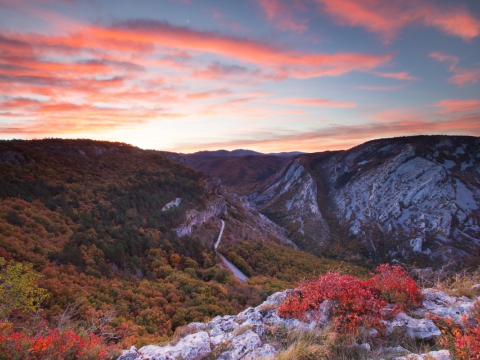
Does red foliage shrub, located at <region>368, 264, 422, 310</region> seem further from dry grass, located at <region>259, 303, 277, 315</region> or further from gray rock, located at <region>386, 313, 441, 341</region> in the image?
dry grass, located at <region>259, 303, 277, 315</region>

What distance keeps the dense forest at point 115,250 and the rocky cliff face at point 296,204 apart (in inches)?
1285

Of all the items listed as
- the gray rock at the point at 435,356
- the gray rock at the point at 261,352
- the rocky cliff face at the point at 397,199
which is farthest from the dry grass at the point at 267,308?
the rocky cliff face at the point at 397,199

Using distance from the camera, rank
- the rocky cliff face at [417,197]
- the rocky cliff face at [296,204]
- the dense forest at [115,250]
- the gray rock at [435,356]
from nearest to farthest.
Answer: the gray rock at [435,356] < the dense forest at [115,250] < the rocky cliff face at [417,197] < the rocky cliff face at [296,204]

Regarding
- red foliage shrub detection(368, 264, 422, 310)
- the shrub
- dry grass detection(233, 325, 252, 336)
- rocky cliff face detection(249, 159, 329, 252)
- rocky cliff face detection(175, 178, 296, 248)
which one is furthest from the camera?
rocky cliff face detection(249, 159, 329, 252)

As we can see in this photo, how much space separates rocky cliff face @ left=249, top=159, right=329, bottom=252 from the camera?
250 feet

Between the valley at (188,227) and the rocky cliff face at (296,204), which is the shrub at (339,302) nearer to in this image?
the valley at (188,227)

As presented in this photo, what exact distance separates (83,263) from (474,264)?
71050 millimetres

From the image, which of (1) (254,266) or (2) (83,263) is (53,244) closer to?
(2) (83,263)

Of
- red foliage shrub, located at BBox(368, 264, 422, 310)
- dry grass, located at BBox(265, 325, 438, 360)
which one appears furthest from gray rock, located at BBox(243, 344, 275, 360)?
red foliage shrub, located at BBox(368, 264, 422, 310)

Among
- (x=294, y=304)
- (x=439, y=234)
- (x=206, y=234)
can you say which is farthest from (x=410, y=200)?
(x=294, y=304)

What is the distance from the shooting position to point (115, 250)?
24.0 m

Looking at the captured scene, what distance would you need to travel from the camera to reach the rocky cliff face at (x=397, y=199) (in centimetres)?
6041

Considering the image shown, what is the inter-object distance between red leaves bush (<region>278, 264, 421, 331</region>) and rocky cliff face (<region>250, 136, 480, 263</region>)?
63557mm

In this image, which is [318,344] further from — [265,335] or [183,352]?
[183,352]
